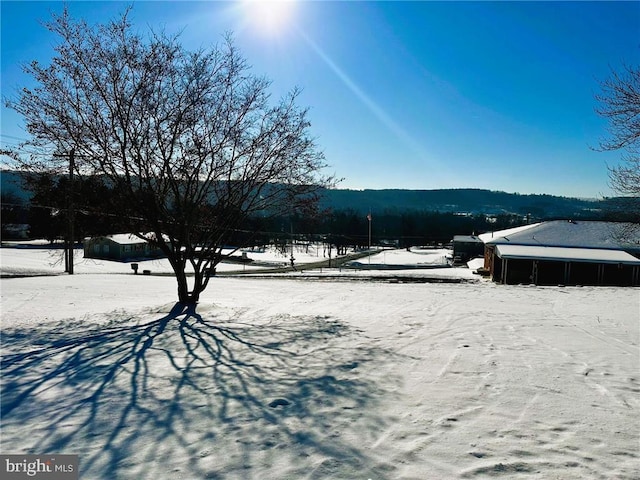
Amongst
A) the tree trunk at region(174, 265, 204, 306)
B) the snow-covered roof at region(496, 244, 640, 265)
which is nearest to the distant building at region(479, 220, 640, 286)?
the snow-covered roof at region(496, 244, 640, 265)

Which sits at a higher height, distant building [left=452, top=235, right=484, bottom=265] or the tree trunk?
the tree trunk

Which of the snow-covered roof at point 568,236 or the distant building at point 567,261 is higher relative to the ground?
the snow-covered roof at point 568,236

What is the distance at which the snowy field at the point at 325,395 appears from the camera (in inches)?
117

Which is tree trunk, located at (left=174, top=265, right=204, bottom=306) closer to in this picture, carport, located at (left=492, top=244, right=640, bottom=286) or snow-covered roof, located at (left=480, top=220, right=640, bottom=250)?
carport, located at (left=492, top=244, right=640, bottom=286)

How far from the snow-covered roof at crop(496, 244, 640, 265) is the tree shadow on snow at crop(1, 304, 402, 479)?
23.7m

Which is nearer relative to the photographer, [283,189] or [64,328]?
[64,328]

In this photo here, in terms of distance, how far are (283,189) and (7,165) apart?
20.6 feet

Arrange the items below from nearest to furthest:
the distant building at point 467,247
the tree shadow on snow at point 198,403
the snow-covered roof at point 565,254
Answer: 1. the tree shadow on snow at point 198,403
2. the snow-covered roof at point 565,254
3. the distant building at point 467,247

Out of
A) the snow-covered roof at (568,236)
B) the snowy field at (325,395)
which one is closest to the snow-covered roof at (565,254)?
the snow-covered roof at (568,236)

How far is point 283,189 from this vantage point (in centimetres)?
1051

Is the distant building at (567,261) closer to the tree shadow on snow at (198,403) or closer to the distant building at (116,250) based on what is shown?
the tree shadow on snow at (198,403)

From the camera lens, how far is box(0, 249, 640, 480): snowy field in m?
2.96

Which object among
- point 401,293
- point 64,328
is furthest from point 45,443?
point 401,293

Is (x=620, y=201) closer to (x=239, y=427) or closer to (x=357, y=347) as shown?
(x=357, y=347)
